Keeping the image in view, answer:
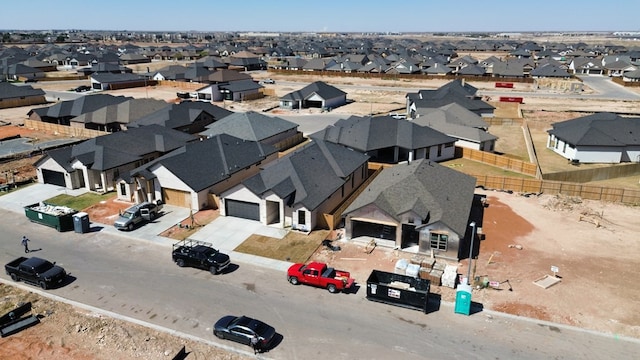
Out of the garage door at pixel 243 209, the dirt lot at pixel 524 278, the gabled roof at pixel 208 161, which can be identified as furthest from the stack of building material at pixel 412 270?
the gabled roof at pixel 208 161

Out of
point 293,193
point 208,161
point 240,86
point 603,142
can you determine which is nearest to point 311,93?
point 240,86

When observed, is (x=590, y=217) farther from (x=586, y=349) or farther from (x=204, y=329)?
(x=204, y=329)

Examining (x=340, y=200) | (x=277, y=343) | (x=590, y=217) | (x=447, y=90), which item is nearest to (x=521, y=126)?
(x=447, y=90)

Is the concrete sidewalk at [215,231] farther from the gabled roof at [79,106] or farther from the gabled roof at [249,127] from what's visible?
the gabled roof at [79,106]

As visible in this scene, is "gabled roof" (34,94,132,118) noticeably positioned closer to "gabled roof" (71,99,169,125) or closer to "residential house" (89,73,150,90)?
"gabled roof" (71,99,169,125)

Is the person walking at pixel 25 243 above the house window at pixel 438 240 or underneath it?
underneath

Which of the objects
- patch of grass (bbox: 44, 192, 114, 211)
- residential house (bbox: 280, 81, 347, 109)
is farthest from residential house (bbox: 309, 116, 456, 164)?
residential house (bbox: 280, 81, 347, 109)
